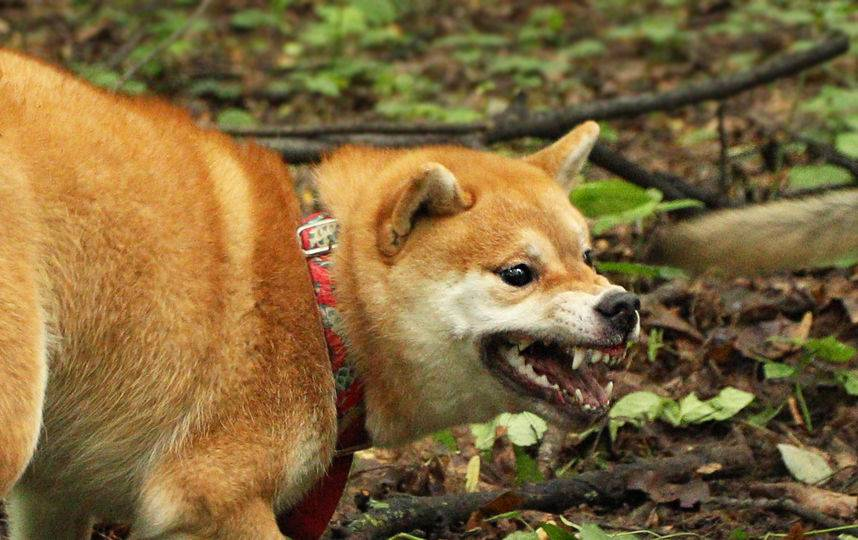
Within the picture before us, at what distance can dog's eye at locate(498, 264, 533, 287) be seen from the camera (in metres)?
3.84

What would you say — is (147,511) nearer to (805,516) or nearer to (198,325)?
(198,325)

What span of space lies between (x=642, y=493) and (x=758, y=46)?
654 centimetres

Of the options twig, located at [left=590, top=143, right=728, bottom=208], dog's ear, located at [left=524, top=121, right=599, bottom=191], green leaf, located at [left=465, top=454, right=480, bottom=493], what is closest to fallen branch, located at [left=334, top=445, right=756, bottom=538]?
green leaf, located at [left=465, top=454, right=480, bottom=493]

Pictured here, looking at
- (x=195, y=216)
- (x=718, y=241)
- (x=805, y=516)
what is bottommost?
(x=805, y=516)

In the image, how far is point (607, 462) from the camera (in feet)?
16.1

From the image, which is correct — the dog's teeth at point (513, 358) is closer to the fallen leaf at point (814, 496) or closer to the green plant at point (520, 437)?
the green plant at point (520, 437)

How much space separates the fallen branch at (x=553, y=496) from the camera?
4246mm

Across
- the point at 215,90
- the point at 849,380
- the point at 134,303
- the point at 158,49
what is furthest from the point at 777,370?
the point at 215,90

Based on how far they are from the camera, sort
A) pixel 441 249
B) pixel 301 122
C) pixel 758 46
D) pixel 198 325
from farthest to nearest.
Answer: pixel 758 46 < pixel 301 122 < pixel 441 249 < pixel 198 325

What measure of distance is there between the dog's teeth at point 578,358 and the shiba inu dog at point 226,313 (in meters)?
0.02

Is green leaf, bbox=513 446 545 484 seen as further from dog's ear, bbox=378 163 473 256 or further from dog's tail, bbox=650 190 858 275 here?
dog's ear, bbox=378 163 473 256

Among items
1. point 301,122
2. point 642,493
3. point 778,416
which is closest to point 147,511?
point 642,493

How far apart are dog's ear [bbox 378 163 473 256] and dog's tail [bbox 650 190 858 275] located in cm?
89

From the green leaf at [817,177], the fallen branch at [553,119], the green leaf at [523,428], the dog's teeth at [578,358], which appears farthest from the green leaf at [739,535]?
the fallen branch at [553,119]
